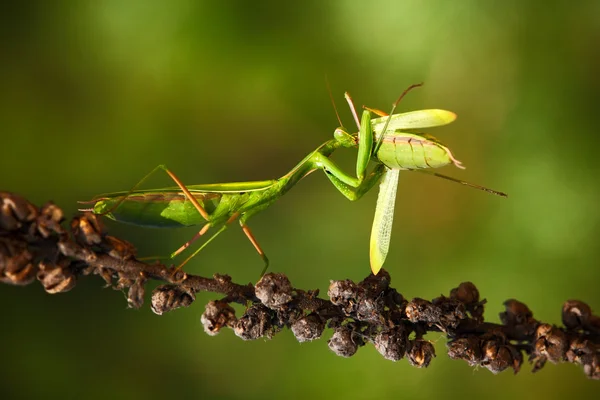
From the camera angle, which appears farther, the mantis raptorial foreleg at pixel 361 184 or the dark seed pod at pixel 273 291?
the mantis raptorial foreleg at pixel 361 184

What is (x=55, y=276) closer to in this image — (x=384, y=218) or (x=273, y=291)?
(x=273, y=291)

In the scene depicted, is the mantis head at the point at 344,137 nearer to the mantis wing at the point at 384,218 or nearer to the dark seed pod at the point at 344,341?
the mantis wing at the point at 384,218

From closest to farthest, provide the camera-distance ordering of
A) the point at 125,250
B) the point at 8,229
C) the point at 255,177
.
A: the point at 8,229 < the point at 125,250 < the point at 255,177

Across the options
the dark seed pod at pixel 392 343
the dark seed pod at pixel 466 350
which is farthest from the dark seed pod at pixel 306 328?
the dark seed pod at pixel 466 350

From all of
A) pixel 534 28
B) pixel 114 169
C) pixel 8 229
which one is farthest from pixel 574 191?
pixel 8 229

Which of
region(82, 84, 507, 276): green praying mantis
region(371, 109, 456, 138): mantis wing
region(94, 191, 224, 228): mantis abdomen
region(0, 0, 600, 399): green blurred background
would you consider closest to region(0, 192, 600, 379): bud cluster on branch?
region(82, 84, 507, 276): green praying mantis

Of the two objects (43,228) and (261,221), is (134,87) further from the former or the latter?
(43,228)

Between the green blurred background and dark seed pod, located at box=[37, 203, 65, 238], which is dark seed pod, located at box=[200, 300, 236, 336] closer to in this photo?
dark seed pod, located at box=[37, 203, 65, 238]
